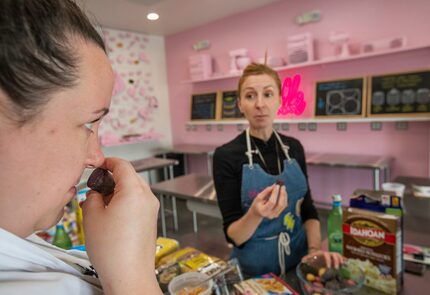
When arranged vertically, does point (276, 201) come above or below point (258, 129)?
below

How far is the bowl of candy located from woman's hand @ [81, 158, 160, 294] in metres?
0.68

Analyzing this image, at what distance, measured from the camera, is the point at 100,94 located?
416 mm

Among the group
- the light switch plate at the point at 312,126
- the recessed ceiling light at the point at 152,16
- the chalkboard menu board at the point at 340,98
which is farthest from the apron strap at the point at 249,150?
the recessed ceiling light at the point at 152,16

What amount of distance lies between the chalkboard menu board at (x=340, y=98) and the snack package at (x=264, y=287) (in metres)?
2.72

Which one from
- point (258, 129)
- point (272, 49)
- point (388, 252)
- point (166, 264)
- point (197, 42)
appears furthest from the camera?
point (197, 42)

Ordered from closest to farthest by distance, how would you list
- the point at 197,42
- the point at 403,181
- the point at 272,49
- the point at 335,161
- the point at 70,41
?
Answer: the point at 70,41, the point at 403,181, the point at 335,161, the point at 272,49, the point at 197,42

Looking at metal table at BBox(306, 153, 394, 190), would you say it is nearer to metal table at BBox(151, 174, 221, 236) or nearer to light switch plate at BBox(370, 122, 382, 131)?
light switch plate at BBox(370, 122, 382, 131)

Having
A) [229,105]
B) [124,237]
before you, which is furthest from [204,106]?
[124,237]

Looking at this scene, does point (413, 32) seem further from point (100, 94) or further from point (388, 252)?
point (100, 94)

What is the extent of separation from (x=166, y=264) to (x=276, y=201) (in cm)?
44

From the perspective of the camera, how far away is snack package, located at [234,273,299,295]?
2.95ft

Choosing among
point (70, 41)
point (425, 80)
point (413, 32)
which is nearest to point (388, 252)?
point (70, 41)

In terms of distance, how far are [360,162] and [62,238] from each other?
272 centimetres

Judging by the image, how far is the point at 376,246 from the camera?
930mm
